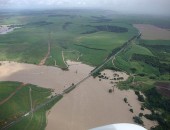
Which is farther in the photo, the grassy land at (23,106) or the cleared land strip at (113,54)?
the cleared land strip at (113,54)

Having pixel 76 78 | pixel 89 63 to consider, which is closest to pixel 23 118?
pixel 76 78

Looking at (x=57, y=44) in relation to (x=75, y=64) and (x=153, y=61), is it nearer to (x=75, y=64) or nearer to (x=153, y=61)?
(x=75, y=64)

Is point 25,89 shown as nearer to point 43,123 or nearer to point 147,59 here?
point 43,123

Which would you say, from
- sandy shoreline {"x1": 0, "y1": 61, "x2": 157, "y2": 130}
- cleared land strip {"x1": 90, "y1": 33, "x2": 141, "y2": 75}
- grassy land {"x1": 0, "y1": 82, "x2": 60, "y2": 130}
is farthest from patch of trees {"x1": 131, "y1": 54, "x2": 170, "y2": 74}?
grassy land {"x1": 0, "y1": 82, "x2": 60, "y2": 130}

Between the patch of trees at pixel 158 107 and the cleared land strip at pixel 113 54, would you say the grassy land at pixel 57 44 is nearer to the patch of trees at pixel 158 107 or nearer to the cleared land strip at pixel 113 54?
the cleared land strip at pixel 113 54

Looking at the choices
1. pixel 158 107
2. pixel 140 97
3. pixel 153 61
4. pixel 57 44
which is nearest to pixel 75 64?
pixel 153 61

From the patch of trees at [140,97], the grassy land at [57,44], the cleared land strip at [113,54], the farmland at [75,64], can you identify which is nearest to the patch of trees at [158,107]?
the farmland at [75,64]
